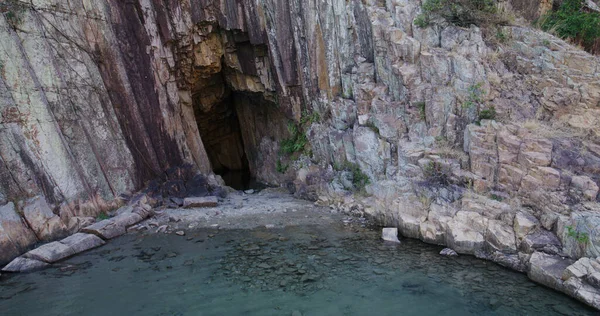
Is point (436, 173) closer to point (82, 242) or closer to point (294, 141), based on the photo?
point (294, 141)

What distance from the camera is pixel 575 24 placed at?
15.0m

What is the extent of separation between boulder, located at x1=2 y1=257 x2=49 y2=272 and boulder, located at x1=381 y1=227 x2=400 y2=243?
10.3m

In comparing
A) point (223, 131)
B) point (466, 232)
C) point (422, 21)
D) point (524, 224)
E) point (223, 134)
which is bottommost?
point (466, 232)

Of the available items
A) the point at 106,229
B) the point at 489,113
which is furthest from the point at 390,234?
the point at 106,229

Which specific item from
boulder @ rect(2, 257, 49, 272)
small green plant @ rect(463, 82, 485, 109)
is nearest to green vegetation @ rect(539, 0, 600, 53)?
small green plant @ rect(463, 82, 485, 109)

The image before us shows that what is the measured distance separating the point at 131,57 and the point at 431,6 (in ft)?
41.6

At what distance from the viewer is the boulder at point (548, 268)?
9.75m

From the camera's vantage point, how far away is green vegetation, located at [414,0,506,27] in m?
15.3

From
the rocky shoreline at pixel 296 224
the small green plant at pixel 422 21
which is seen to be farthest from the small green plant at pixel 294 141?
the small green plant at pixel 422 21

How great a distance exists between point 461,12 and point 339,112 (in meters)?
6.25

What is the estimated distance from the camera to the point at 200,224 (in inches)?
597

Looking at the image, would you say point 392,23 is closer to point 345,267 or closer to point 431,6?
point 431,6

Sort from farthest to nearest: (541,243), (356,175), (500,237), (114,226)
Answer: (356,175) → (114,226) → (500,237) → (541,243)

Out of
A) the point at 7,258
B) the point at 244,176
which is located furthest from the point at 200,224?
the point at 244,176
